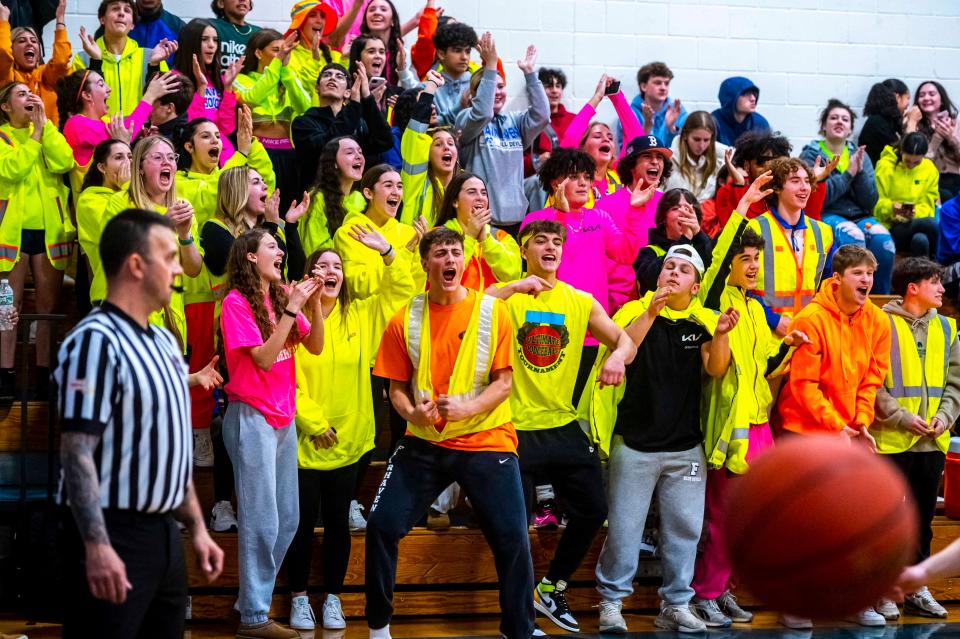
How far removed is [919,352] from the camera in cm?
682

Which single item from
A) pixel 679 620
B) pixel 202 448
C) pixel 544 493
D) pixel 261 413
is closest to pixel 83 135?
pixel 202 448

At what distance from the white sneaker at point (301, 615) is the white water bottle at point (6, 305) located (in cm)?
210

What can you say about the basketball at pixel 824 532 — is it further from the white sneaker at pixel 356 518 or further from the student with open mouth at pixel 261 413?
the white sneaker at pixel 356 518

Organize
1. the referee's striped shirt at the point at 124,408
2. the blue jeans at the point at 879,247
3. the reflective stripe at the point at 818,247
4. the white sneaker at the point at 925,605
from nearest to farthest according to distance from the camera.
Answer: the referee's striped shirt at the point at 124,408 < the white sneaker at the point at 925,605 < the reflective stripe at the point at 818,247 < the blue jeans at the point at 879,247

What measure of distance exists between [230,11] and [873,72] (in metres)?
5.81

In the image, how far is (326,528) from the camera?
229 inches

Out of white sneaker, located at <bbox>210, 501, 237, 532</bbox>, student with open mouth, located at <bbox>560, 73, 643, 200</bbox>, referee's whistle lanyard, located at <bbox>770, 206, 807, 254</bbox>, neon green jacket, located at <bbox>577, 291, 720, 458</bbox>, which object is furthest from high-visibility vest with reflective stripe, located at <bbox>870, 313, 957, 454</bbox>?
white sneaker, located at <bbox>210, 501, 237, 532</bbox>

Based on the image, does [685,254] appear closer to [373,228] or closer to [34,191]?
[373,228]

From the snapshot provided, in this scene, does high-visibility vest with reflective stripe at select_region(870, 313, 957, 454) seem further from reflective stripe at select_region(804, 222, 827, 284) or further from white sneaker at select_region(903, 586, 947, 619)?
white sneaker at select_region(903, 586, 947, 619)

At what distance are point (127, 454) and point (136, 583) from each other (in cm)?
37

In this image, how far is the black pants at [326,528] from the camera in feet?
19.0

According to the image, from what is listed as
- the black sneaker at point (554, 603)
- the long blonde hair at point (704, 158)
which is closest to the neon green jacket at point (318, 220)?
the black sneaker at point (554, 603)

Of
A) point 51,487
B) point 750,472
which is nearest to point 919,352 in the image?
point 750,472

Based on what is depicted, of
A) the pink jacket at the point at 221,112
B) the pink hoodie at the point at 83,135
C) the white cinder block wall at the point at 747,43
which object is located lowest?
the pink hoodie at the point at 83,135
